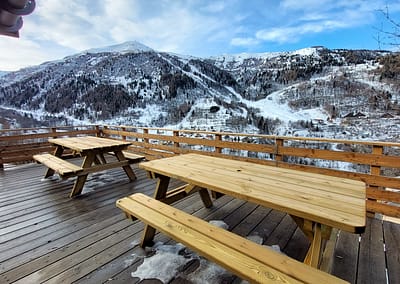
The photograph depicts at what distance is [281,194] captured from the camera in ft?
4.05

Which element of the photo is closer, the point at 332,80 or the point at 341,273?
the point at 341,273

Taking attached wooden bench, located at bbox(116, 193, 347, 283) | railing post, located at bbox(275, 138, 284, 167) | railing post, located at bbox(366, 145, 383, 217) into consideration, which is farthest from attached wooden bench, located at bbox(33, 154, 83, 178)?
railing post, located at bbox(366, 145, 383, 217)

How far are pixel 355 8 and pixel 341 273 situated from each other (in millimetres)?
5725

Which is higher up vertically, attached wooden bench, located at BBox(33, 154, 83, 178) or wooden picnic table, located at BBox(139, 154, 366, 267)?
wooden picnic table, located at BBox(139, 154, 366, 267)

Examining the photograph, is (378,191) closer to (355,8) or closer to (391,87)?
(391,87)

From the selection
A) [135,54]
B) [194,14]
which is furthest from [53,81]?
[194,14]

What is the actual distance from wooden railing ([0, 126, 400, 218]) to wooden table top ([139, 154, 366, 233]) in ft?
3.99

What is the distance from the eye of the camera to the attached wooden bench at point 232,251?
34.1 inches

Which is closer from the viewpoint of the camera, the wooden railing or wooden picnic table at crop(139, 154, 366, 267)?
wooden picnic table at crop(139, 154, 366, 267)

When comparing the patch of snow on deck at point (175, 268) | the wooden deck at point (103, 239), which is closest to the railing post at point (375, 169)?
the wooden deck at point (103, 239)

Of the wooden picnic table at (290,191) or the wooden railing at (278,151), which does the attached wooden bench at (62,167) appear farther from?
the wooden railing at (278,151)

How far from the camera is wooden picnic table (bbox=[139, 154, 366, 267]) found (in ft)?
3.29

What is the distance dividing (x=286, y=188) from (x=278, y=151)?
172 centimetres

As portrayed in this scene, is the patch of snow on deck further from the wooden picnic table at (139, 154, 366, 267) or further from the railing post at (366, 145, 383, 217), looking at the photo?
the railing post at (366, 145, 383, 217)
